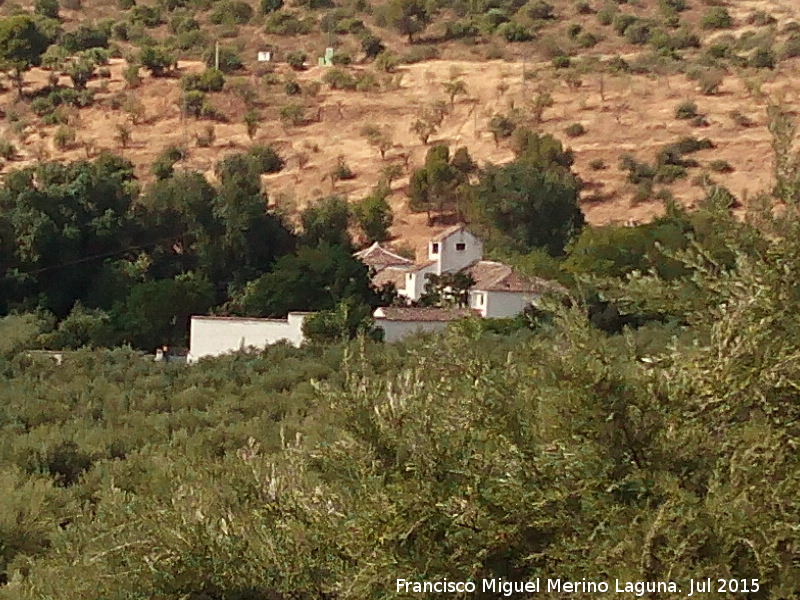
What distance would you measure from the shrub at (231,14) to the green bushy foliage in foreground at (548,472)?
53628 mm

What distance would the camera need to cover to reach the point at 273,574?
479 centimetres

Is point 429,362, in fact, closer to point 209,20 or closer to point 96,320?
point 96,320

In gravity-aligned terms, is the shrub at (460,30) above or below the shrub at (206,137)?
above

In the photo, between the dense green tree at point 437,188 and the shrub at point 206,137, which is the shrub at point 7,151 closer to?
the shrub at point 206,137

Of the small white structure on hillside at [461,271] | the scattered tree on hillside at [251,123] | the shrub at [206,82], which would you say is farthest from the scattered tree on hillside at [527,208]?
the shrub at [206,82]

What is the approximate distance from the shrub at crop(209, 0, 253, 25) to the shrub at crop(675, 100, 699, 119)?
72.8 feet

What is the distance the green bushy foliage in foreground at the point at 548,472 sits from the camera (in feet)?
13.4

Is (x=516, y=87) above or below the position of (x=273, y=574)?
below

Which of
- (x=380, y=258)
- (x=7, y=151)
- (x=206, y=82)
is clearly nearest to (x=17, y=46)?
(x=206, y=82)

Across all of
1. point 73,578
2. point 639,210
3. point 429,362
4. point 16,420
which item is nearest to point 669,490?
point 429,362

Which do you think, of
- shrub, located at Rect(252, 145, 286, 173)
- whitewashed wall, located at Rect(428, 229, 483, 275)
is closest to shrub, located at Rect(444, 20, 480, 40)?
shrub, located at Rect(252, 145, 286, 173)

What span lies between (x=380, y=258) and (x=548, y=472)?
93.0 feet

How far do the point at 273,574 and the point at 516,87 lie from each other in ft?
140

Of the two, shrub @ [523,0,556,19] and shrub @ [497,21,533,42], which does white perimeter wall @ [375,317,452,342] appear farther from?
shrub @ [523,0,556,19]
